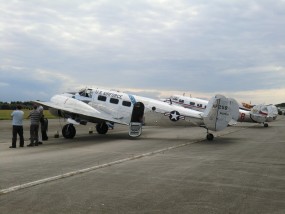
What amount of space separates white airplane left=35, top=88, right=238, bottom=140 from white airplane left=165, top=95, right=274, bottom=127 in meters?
15.0

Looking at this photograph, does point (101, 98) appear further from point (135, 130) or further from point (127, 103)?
point (135, 130)

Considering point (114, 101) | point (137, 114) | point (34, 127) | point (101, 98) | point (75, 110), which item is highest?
point (101, 98)

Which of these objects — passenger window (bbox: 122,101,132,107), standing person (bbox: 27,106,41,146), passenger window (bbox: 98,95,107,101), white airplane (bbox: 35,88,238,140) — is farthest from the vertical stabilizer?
standing person (bbox: 27,106,41,146)

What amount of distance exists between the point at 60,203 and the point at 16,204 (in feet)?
2.42

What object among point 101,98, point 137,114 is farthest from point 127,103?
point 101,98

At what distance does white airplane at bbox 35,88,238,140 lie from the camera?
19938mm

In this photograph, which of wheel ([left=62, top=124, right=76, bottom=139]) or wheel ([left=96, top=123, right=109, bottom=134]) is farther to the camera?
wheel ([left=96, top=123, right=109, bottom=134])

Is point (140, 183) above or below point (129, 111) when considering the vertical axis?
below

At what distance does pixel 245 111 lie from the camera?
3947cm

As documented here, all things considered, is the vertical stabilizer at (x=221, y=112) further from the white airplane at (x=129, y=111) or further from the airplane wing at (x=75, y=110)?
the airplane wing at (x=75, y=110)

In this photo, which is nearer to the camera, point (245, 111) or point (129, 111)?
point (129, 111)

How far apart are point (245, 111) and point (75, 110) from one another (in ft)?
75.5

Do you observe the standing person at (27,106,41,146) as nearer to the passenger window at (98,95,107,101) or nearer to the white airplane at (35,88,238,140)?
the white airplane at (35,88,238,140)

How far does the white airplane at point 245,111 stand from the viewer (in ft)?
126
